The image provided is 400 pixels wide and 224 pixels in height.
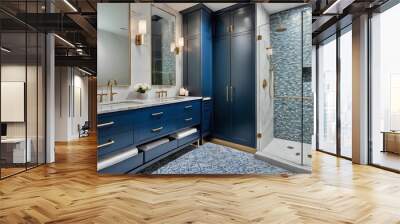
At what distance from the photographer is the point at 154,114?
359 centimetres

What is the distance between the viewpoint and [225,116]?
3727 mm

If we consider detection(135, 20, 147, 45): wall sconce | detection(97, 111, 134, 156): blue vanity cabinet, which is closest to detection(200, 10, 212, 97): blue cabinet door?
detection(135, 20, 147, 45): wall sconce

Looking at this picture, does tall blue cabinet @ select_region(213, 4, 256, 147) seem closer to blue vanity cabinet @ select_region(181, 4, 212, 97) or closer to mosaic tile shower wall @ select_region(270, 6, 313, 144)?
blue vanity cabinet @ select_region(181, 4, 212, 97)

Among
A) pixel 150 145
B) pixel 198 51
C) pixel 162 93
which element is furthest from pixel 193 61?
pixel 150 145

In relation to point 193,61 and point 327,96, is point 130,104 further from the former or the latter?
point 327,96

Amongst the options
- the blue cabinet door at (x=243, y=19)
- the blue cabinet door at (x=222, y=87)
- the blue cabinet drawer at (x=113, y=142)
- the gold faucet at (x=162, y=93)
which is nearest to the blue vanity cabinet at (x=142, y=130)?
the blue cabinet drawer at (x=113, y=142)

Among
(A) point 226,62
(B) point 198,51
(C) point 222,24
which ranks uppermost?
(C) point 222,24

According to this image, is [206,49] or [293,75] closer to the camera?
[206,49]

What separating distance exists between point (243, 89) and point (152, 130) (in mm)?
1179

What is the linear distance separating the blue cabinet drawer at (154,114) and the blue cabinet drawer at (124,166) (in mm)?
409

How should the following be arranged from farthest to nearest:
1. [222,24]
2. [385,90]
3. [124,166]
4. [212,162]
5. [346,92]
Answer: [346,92]
[385,90]
[212,162]
[222,24]
[124,166]

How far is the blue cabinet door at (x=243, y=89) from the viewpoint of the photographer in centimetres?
363

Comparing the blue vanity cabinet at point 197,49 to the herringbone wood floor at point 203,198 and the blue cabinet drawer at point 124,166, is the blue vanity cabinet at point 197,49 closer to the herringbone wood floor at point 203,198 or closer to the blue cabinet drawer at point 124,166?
the blue cabinet drawer at point 124,166

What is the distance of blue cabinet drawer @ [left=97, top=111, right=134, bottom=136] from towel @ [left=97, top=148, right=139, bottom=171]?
26cm
